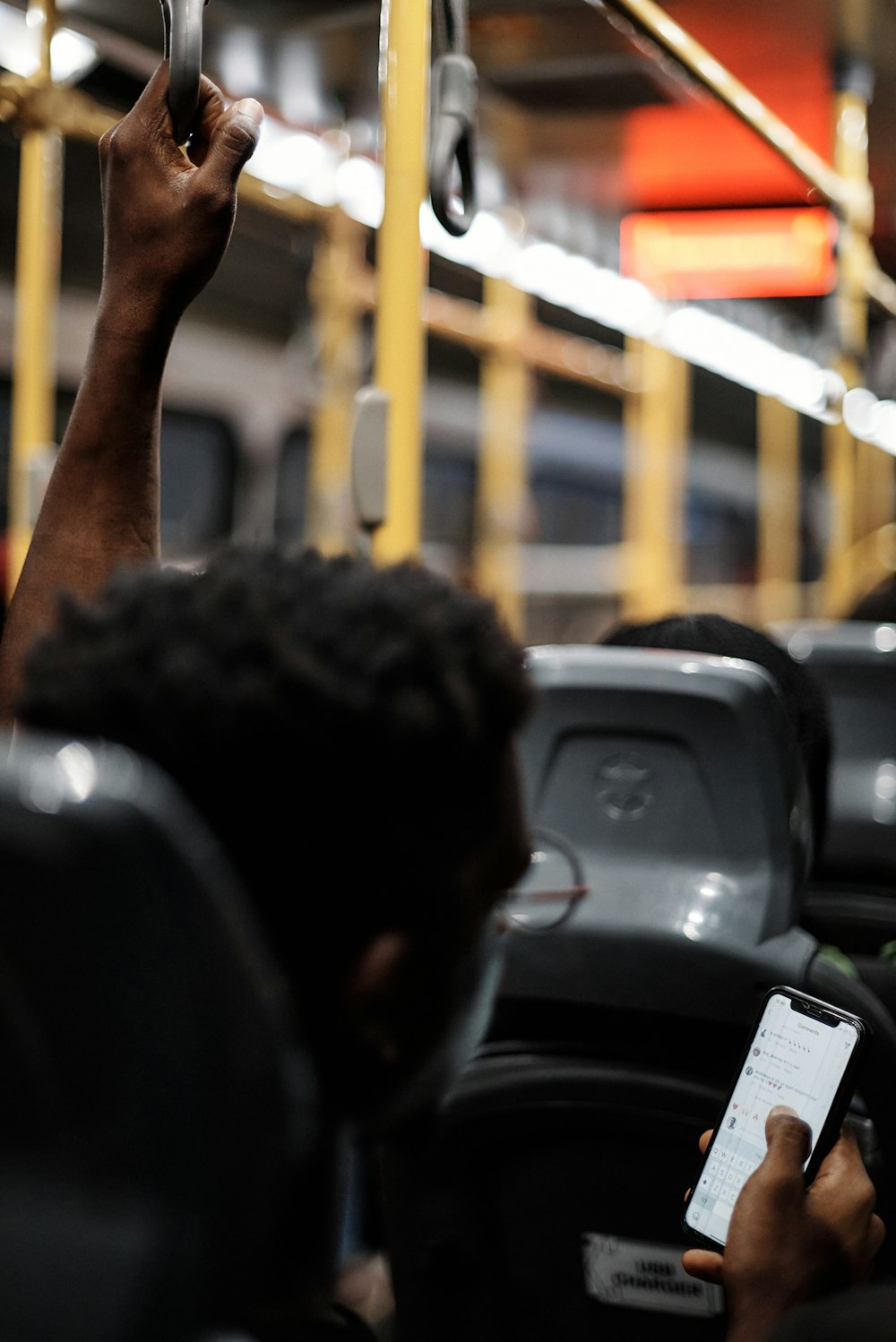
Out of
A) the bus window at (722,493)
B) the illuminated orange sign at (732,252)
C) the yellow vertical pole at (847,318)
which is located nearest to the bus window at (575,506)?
the bus window at (722,493)

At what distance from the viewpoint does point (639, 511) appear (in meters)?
5.33

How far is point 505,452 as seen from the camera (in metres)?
5.49

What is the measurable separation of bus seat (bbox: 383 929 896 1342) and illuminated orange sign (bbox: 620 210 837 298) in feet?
10.7

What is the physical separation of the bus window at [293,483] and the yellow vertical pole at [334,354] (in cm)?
159

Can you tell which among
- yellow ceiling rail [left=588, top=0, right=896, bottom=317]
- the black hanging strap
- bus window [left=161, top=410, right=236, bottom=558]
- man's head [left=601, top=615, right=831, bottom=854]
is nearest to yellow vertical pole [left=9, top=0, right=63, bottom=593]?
yellow ceiling rail [left=588, top=0, right=896, bottom=317]

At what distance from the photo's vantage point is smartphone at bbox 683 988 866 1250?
1015 mm

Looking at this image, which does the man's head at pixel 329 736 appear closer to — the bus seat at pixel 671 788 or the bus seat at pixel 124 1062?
the bus seat at pixel 124 1062

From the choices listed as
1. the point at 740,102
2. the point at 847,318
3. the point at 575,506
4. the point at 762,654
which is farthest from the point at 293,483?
the point at 762,654

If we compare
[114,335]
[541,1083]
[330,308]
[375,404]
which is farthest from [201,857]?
[330,308]

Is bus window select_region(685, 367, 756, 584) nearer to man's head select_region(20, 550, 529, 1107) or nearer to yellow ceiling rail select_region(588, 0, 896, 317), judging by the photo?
yellow ceiling rail select_region(588, 0, 896, 317)

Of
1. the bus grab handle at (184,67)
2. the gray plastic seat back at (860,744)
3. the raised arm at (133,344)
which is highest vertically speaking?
the bus grab handle at (184,67)

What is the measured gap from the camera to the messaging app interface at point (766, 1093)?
1019 millimetres

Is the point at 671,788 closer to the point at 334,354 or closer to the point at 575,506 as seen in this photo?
the point at 334,354

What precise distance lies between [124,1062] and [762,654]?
1.11 meters
